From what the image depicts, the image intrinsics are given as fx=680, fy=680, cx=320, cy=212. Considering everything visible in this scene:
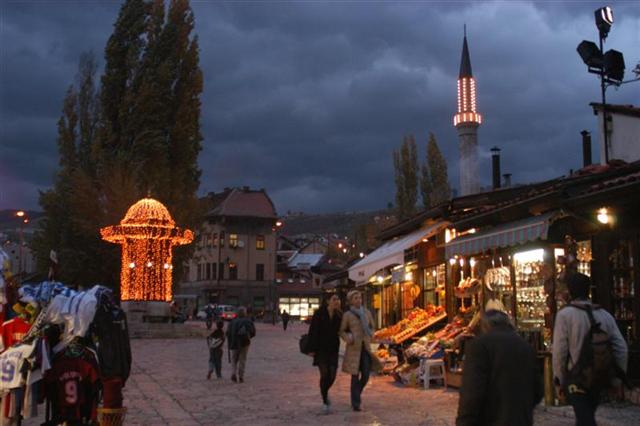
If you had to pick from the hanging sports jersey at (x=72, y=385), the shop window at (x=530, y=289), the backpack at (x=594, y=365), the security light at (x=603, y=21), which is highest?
the security light at (x=603, y=21)

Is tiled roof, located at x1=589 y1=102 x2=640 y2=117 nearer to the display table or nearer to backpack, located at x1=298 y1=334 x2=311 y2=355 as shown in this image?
the display table

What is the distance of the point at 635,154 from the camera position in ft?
51.4

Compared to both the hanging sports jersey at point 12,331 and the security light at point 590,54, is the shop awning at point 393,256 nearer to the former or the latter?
Answer: the security light at point 590,54

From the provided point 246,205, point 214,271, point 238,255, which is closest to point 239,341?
point 214,271

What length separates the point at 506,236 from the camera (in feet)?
38.9

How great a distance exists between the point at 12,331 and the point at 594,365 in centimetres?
534

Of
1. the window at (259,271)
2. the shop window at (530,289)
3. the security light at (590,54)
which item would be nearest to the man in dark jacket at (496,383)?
the shop window at (530,289)

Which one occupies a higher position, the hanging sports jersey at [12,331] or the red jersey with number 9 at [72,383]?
the hanging sports jersey at [12,331]

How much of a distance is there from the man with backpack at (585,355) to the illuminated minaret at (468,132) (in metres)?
32.8

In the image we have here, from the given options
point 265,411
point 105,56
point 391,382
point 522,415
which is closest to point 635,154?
point 391,382

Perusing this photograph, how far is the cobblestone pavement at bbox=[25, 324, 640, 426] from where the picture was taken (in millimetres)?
9547

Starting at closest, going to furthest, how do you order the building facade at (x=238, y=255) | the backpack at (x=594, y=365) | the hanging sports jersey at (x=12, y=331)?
the backpack at (x=594, y=365), the hanging sports jersey at (x=12, y=331), the building facade at (x=238, y=255)

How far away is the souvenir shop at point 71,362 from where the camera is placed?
241 inches

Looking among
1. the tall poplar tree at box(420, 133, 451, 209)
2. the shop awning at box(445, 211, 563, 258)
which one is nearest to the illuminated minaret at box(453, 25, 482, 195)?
the tall poplar tree at box(420, 133, 451, 209)
